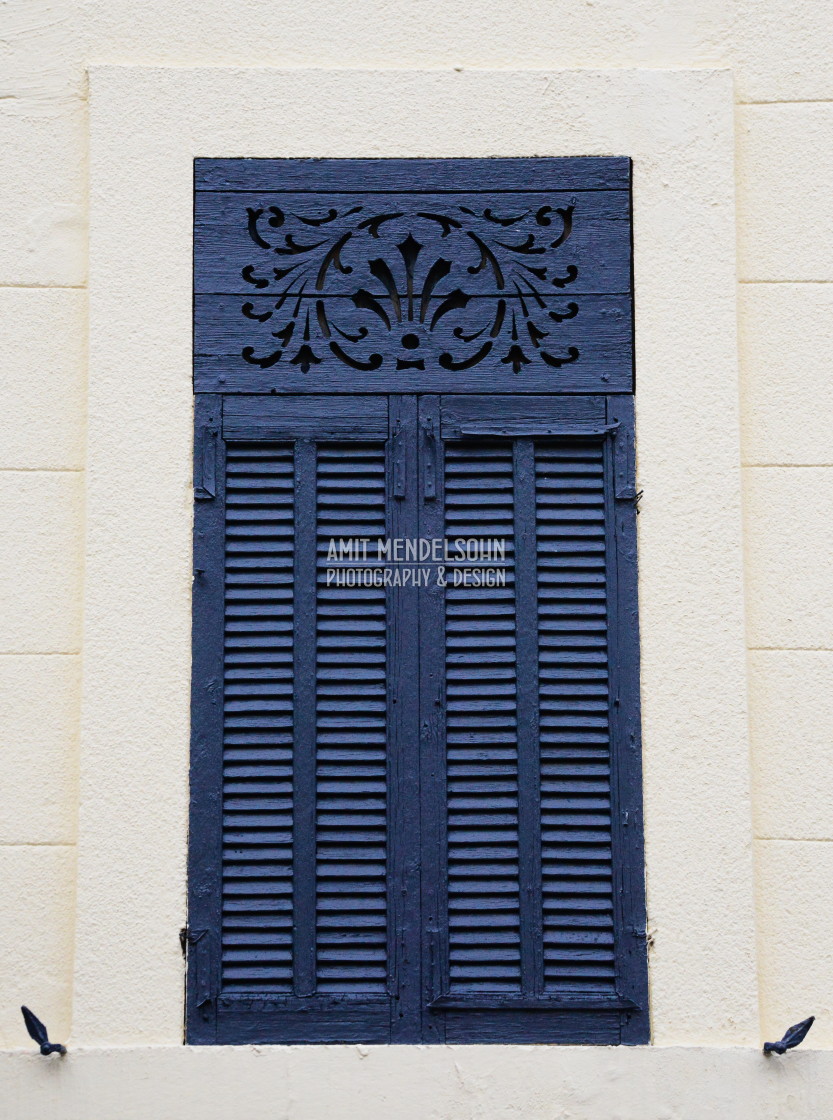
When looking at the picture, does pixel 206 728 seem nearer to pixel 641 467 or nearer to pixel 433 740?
pixel 433 740

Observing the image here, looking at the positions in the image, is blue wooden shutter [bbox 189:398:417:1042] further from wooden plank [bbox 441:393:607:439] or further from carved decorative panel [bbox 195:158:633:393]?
carved decorative panel [bbox 195:158:633:393]

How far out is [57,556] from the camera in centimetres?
377

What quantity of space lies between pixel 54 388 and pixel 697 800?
84.4 inches

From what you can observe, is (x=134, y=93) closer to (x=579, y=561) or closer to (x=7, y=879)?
(x=579, y=561)

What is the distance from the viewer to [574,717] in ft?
12.0

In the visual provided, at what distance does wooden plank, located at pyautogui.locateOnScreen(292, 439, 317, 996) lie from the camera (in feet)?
11.7

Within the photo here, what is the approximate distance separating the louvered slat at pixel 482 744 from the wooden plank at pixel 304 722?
372 millimetres

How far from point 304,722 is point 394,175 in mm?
1590

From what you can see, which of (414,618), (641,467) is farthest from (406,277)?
(414,618)

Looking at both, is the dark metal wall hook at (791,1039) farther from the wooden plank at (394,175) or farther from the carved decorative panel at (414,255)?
the wooden plank at (394,175)

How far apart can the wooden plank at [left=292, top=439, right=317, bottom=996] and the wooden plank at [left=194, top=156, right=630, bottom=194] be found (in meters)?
0.77

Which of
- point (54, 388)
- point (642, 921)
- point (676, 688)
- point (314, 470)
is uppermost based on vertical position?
point (54, 388)

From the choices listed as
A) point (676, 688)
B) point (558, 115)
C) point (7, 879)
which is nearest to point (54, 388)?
point (7, 879)

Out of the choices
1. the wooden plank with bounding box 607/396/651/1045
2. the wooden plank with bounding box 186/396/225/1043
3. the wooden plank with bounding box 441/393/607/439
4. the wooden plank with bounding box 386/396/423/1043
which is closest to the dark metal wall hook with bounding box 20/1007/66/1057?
the wooden plank with bounding box 186/396/225/1043
